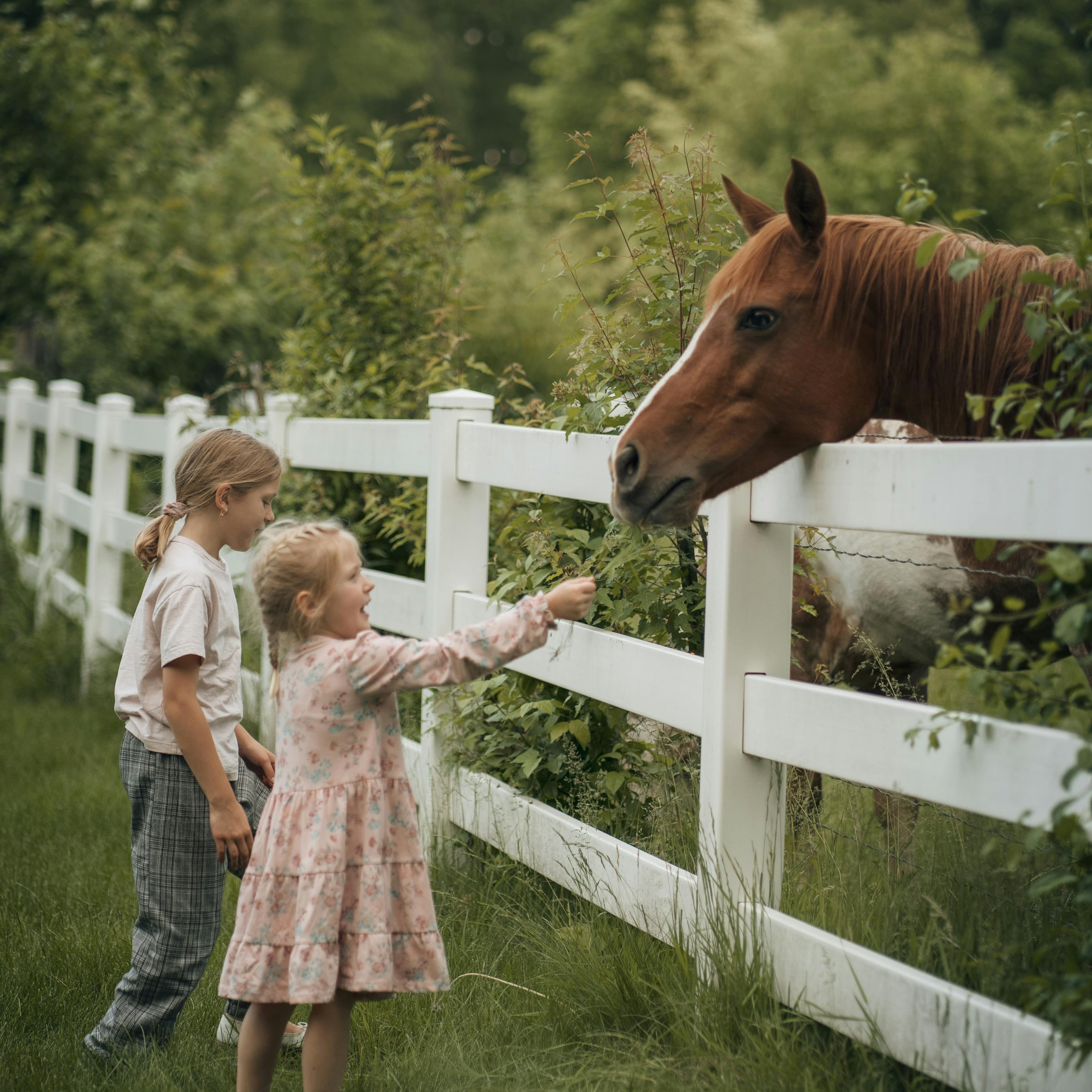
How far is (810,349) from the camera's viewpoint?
7.47ft

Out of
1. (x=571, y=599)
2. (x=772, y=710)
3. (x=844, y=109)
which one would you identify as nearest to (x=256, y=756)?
(x=571, y=599)

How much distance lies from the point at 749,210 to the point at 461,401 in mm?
1324

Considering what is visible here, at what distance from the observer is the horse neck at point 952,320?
7.50ft

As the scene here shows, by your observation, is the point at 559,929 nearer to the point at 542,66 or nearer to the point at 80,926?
the point at 80,926

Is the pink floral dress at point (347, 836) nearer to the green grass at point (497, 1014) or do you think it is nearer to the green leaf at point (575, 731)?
the green grass at point (497, 1014)

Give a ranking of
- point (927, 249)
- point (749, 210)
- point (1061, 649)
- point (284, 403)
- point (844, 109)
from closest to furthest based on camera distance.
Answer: point (1061, 649) < point (927, 249) < point (749, 210) < point (284, 403) < point (844, 109)

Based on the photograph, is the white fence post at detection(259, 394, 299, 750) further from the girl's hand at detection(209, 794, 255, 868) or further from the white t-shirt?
the girl's hand at detection(209, 794, 255, 868)

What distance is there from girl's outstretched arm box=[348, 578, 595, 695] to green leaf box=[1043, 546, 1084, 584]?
76 centimetres

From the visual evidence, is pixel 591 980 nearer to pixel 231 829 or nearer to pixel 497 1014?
pixel 497 1014

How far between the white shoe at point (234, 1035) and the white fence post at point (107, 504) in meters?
4.62

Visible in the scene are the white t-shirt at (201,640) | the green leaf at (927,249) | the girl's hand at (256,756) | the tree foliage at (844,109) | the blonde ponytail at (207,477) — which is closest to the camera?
the green leaf at (927,249)

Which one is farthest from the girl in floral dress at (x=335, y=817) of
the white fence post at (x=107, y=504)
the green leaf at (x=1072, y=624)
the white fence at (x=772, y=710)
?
the white fence post at (x=107, y=504)

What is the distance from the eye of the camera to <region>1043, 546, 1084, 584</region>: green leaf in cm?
151

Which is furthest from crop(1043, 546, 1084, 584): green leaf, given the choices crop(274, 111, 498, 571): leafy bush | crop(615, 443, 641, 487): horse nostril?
crop(274, 111, 498, 571): leafy bush
